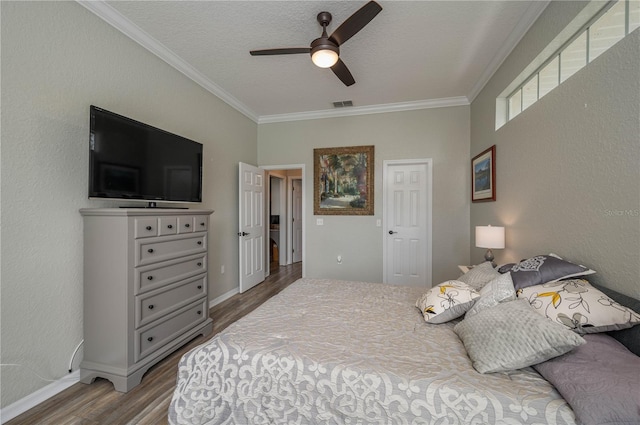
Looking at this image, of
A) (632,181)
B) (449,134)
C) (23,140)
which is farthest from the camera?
(449,134)

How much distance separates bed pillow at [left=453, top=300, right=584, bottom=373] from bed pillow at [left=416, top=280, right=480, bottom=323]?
0.86 ft

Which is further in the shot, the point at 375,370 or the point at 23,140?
the point at 23,140

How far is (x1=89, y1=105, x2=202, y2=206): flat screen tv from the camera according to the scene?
1.81 metres

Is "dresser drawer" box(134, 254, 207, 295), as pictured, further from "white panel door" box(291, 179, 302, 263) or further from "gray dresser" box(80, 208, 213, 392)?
"white panel door" box(291, 179, 302, 263)

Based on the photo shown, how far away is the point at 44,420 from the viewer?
1.54 meters

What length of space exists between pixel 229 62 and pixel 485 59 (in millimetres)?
2775

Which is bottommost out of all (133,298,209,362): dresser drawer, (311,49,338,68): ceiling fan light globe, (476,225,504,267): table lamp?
(133,298,209,362): dresser drawer

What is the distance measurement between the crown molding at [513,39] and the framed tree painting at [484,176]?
0.86 m

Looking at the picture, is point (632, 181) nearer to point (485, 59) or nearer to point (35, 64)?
point (485, 59)

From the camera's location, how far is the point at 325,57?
2.01 meters

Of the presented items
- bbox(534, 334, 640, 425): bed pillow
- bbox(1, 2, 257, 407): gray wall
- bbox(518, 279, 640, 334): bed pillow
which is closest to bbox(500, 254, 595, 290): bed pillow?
bbox(518, 279, 640, 334): bed pillow

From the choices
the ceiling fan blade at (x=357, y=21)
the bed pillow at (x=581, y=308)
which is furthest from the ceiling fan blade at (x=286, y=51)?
the bed pillow at (x=581, y=308)

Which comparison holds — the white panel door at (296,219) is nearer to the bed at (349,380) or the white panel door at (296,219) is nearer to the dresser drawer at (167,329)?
the dresser drawer at (167,329)

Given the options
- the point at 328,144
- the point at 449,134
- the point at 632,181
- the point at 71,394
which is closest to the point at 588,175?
the point at 632,181
